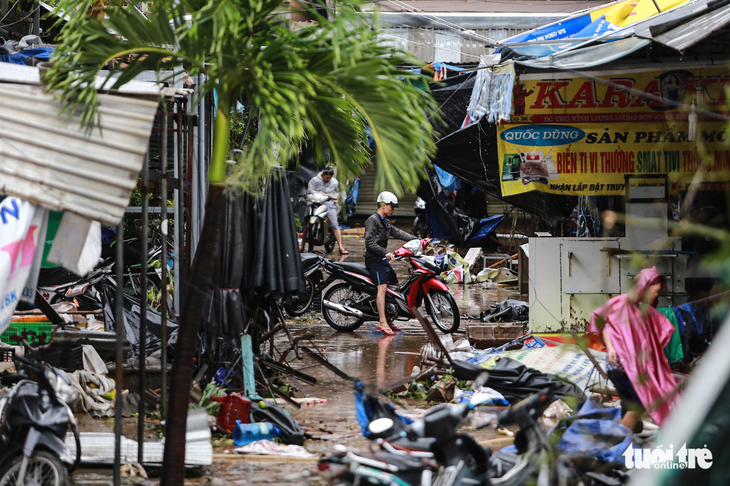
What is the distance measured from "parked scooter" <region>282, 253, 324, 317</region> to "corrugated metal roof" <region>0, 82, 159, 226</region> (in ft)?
22.4

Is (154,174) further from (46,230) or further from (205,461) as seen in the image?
(205,461)

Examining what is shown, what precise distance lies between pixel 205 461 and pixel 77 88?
112 inches

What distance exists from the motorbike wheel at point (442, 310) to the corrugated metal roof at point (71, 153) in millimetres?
7115

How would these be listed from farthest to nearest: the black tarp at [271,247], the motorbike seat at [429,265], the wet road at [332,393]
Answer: the motorbike seat at [429,265] < the black tarp at [271,247] < the wet road at [332,393]

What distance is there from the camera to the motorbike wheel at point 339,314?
36.6 ft

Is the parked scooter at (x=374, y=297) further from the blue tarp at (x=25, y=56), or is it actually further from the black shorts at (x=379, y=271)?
the blue tarp at (x=25, y=56)

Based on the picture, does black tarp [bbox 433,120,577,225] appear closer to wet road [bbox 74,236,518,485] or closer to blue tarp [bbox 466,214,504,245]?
wet road [bbox 74,236,518,485]

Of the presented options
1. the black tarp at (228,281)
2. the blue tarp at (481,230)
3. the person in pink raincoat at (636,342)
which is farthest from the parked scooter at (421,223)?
the person in pink raincoat at (636,342)

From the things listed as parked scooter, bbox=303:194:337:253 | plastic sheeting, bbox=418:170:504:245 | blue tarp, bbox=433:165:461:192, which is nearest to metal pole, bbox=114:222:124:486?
parked scooter, bbox=303:194:337:253

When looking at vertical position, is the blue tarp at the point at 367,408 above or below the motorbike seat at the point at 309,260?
below

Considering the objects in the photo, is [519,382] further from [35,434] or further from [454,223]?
[454,223]

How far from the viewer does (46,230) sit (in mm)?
4562

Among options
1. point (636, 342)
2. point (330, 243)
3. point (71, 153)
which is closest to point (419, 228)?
point (330, 243)

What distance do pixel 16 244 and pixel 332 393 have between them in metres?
4.15
